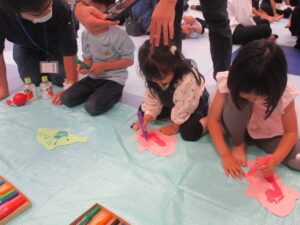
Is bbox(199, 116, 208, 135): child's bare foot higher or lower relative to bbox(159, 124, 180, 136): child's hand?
higher

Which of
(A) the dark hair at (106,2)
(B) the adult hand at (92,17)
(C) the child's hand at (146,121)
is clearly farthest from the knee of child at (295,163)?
(A) the dark hair at (106,2)

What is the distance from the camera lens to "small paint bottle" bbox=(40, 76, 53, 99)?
1368 mm

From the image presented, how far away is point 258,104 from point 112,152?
0.51 m

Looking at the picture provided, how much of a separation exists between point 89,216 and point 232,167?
451 mm

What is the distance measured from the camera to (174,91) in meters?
1.04

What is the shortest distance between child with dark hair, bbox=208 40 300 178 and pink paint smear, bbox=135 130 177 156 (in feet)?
0.52

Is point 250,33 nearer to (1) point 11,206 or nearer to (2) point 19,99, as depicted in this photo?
(2) point 19,99

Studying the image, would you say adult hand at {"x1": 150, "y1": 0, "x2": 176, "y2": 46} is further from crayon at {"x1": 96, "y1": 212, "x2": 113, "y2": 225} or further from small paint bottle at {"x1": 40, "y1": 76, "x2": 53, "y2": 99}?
small paint bottle at {"x1": 40, "y1": 76, "x2": 53, "y2": 99}

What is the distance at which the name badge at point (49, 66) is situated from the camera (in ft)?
4.71

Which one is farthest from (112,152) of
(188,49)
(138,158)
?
(188,49)

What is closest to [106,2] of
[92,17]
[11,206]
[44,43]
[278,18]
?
[92,17]

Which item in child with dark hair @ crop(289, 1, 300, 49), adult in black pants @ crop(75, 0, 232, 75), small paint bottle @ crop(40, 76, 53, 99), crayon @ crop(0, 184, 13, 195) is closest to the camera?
crayon @ crop(0, 184, 13, 195)

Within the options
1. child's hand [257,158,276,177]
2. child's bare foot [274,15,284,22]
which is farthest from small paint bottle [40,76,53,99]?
child's bare foot [274,15,284,22]

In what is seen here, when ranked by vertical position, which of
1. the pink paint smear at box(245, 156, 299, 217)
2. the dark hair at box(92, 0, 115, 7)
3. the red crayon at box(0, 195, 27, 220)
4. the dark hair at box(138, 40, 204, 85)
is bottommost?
the red crayon at box(0, 195, 27, 220)
